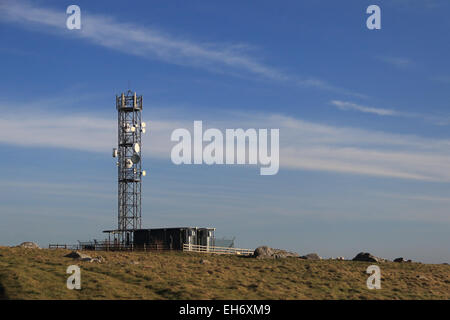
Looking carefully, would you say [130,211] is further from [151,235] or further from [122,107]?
[122,107]

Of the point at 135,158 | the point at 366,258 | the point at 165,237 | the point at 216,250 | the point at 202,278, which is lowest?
the point at 366,258

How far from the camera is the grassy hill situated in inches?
1565

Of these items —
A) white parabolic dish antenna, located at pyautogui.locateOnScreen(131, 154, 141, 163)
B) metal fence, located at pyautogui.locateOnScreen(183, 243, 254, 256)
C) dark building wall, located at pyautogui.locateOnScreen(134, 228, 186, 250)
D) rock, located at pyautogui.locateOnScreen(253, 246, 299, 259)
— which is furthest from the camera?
white parabolic dish antenna, located at pyautogui.locateOnScreen(131, 154, 141, 163)

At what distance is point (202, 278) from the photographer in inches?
1828

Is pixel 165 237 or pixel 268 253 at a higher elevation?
pixel 165 237

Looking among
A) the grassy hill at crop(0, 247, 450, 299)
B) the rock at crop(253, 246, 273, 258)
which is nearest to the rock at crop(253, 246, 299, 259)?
the rock at crop(253, 246, 273, 258)

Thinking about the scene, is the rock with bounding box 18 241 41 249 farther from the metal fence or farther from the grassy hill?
the metal fence

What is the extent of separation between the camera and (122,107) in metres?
81.1

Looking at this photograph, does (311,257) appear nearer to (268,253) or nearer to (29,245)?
(268,253)

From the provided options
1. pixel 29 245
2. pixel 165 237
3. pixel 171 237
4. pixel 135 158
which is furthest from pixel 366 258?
pixel 29 245

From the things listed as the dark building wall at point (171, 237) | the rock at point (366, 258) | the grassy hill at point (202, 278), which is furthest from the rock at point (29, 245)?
the rock at point (366, 258)

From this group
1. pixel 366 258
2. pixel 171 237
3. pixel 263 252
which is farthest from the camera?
Answer: pixel 171 237
